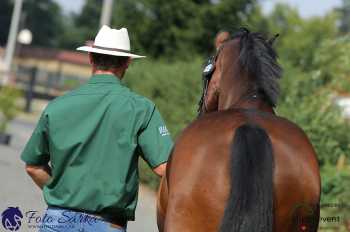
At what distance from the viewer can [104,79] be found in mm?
4598

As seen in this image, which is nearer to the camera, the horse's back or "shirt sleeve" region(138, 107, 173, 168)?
Answer: the horse's back

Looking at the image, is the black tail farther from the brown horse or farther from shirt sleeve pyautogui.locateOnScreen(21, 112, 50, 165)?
shirt sleeve pyautogui.locateOnScreen(21, 112, 50, 165)

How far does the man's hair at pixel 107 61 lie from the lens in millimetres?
4668

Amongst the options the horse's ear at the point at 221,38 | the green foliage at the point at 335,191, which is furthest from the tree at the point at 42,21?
the horse's ear at the point at 221,38

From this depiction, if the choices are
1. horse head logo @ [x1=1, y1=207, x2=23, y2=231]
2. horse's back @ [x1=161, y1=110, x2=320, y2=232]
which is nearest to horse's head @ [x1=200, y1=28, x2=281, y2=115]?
horse's back @ [x1=161, y1=110, x2=320, y2=232]

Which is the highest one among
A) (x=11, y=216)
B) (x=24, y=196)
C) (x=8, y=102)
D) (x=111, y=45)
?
(x=111, y=45)

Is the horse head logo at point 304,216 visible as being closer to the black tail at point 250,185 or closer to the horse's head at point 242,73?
the black tail at point 250,185

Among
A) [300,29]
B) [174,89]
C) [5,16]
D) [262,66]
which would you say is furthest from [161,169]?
[5,16]

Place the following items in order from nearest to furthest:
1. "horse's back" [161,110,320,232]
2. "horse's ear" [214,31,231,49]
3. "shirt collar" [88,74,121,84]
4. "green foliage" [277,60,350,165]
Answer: "horse's back" [161,110,320,232] < "shirt collar" [88,74,121,84] < "horse's ear" [214,31,231,49] < "green foliage" [277,60,350,165]

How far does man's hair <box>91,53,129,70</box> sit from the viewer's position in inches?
184

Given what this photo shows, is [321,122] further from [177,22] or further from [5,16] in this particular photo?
[5,16]

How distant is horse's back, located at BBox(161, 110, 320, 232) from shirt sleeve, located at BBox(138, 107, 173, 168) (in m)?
0.20

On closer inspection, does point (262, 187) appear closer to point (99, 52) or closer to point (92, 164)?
point (92, 164)

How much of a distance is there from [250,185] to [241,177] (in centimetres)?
6
